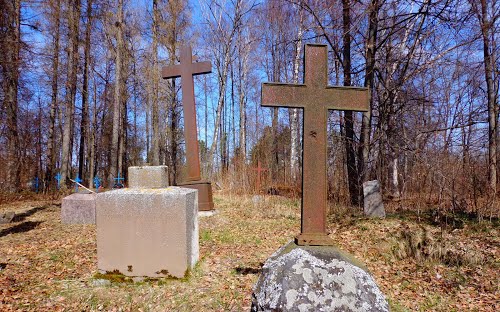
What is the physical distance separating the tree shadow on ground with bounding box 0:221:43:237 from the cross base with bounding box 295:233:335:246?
6589mm

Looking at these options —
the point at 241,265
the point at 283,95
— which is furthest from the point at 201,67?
the point at 283,95

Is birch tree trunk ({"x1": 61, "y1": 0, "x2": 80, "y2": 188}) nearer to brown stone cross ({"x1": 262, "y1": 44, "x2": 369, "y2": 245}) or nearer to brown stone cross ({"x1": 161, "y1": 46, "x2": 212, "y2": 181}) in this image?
brown stone cross ({"x1": 161, "y1": 46, "x2": 212, "y2": 181})

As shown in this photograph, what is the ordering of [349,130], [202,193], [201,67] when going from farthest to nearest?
[349,130]
[201,67]
[202,193]

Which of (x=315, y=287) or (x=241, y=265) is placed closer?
(x=315, y=287)

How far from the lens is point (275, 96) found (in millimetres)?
3207

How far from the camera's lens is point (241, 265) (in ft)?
16.1

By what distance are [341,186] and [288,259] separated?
6910 millimetres

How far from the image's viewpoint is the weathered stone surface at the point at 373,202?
7.36m

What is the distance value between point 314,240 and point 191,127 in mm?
5755

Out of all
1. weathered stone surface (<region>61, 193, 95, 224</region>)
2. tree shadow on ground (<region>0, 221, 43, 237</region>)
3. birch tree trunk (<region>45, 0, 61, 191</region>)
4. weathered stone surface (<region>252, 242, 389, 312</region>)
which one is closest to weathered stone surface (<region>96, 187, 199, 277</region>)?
weathered stone surface (<region>252, 242, 389, 312</region>)

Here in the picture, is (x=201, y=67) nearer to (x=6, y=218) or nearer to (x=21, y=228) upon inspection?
(x=21, y=228)

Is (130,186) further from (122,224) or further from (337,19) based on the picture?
(337,19)

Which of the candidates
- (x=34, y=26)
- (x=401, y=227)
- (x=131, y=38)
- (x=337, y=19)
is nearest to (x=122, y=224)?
(x=401, y=227)

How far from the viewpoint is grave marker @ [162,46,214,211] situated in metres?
7.99
